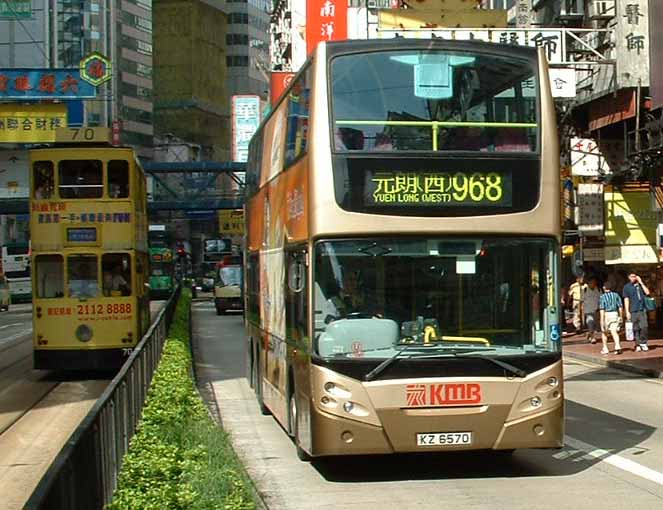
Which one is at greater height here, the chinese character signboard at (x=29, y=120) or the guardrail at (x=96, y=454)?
the chinese character signboard at (x=29, y=120)

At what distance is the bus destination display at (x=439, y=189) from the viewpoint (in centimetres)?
1025

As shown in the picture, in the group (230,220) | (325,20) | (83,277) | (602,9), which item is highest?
(325,20)

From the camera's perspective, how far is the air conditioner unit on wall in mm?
28250

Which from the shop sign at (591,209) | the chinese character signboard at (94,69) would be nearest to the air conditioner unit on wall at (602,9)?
the shop sign at (591,209)

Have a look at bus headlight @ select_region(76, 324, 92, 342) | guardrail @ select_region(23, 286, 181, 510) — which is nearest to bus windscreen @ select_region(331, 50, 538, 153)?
guardrail @ select_region(23, 286, 181, 510)

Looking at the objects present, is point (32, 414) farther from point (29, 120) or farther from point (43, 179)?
point (29, 120)

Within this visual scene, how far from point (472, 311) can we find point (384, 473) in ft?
6.33

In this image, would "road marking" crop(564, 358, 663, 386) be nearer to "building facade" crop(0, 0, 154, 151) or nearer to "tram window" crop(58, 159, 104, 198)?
"tram window" crop(58, 159, 104, 198)

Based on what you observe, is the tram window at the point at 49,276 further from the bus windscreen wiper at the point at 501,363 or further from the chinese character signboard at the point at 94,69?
the bus windscreen wiper at the point at 501,363

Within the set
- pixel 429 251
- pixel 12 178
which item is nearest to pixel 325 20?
pixel 12 178

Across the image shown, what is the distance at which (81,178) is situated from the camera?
21234 millimetres

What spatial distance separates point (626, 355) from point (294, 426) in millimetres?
15070

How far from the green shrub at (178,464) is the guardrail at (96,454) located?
12 centimetres

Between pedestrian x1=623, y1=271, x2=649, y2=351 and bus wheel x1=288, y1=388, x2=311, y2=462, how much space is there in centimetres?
1519
